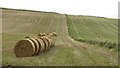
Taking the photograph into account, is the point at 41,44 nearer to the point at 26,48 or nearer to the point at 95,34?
the point at 26,48

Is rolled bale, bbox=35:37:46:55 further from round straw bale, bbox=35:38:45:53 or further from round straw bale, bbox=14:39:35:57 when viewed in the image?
round straw bale, bbox=14:39:35:57

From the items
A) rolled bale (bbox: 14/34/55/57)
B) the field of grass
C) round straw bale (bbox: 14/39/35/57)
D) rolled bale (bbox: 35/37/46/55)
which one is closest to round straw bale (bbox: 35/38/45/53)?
rolled bale (bbox: 35/37/46/55)

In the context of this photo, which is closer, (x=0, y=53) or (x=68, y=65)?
(x=68, y=65)

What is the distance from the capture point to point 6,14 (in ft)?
238

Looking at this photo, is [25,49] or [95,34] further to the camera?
[95,34]

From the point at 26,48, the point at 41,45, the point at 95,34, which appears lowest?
the point at 95,34

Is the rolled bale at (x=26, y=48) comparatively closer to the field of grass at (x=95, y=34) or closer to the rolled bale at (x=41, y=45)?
the rolled bale at (x=41, y=45)

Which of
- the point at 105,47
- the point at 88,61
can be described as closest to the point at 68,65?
the point at 88,61

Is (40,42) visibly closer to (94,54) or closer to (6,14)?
(94,54)

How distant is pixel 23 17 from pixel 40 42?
155 ft

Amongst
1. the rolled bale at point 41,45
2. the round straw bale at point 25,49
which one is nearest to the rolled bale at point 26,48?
the round straw bale at point 25,49

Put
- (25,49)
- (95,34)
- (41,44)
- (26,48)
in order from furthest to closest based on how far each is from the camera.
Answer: (95,34)
(41,44)
(25,49)
(26,48)

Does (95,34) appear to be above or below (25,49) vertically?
below

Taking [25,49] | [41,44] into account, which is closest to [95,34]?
[41,44]
